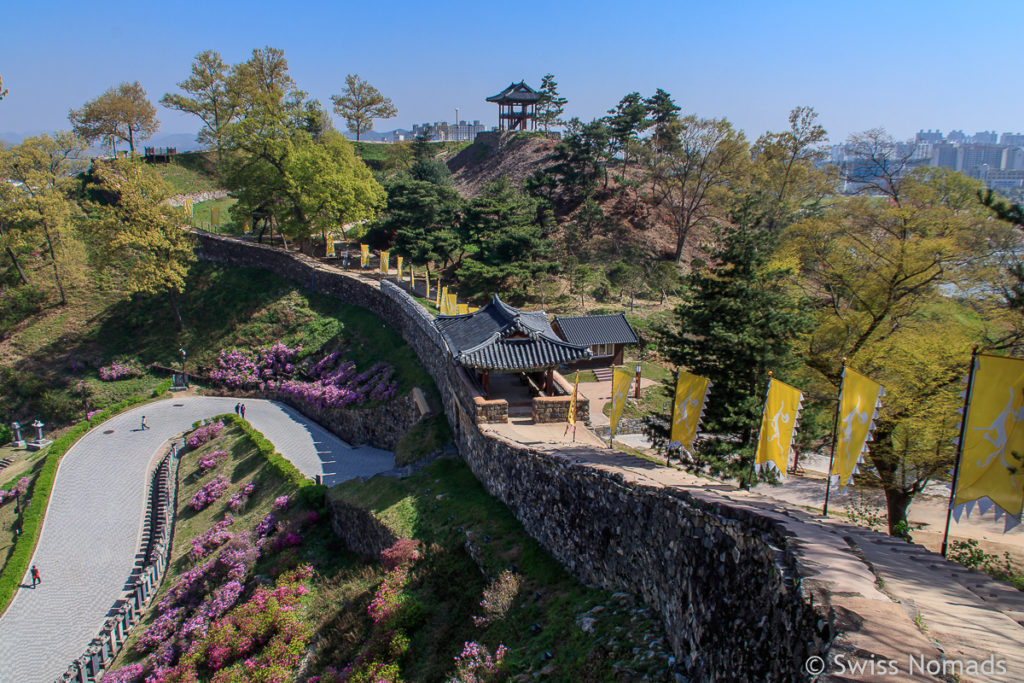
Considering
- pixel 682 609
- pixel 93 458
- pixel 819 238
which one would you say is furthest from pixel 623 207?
pixel 682 609

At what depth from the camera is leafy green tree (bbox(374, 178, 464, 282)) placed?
32531mm

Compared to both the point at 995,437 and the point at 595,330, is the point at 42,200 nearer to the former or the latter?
the point at 595,330

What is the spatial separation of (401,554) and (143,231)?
26.2m

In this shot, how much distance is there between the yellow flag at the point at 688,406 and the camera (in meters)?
11.4

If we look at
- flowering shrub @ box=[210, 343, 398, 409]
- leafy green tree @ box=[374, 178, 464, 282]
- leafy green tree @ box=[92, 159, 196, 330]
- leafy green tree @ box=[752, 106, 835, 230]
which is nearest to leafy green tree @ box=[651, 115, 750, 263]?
leafy green tree @ box=[752, 106, 835, 230]

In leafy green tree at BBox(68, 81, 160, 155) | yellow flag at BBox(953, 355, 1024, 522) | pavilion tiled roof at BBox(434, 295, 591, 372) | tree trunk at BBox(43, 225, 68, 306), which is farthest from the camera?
leafy green tree at BBox(68, 81, 160, 155)

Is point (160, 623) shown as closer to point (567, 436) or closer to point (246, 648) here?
point (246, 648)

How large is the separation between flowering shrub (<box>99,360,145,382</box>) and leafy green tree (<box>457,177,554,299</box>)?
58.2 feet

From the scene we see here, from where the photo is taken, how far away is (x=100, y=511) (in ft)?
67.4

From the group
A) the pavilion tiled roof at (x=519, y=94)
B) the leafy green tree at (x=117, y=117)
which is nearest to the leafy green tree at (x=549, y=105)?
the pavilion tiled roof at (x=519, y=94)

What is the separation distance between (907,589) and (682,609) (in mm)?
2450

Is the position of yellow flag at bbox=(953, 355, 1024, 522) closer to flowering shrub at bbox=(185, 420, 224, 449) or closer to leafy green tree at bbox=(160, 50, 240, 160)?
flowering shrub at bbox=(185, 420, 224, 449)

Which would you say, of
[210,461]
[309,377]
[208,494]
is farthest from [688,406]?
[309,377]

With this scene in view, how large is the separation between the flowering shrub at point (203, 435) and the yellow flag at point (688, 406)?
1937cm
